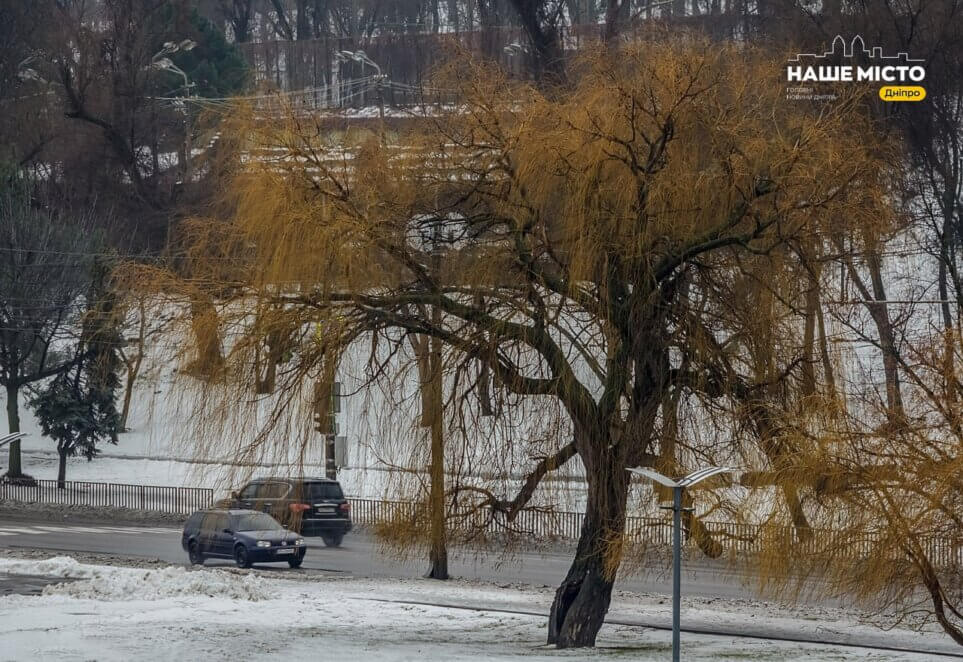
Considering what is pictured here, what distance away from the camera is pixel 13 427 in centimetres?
4556

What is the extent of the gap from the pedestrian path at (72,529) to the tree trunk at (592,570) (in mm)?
21017

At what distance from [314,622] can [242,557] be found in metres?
9.22

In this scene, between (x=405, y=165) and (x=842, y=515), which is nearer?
(x=842, y=515)

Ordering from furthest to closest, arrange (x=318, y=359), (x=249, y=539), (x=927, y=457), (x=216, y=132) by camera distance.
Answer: (x=249, y=539) < (x=216, y=132) < (x=318, y=359) < (x=927, y=457)

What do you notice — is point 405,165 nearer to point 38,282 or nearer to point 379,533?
point 379,533

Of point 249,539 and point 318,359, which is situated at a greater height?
point 318,359

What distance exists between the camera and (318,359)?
51.2ft

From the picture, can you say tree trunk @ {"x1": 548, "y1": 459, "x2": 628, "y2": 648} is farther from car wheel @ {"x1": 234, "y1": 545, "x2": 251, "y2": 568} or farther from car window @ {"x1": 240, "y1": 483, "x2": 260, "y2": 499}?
car wheel @ {"x1": 234, "y1": 545, "x2": 251, "y2": 568}

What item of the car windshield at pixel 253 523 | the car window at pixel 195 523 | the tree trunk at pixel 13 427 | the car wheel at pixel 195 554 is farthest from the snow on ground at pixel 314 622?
the tree trunk at pixel 13 427

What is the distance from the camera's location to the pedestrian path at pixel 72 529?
113ft

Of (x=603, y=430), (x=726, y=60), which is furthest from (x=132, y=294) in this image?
(x=726, y=60)

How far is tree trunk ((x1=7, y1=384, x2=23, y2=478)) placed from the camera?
45281 millimetres

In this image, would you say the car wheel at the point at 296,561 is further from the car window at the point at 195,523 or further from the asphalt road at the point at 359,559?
the car window at the point at 195,523

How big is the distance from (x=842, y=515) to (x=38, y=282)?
36.5 metres
